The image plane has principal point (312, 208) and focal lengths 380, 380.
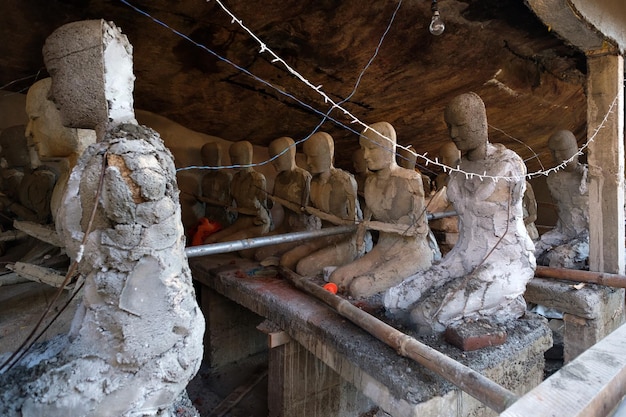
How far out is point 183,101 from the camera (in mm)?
5797

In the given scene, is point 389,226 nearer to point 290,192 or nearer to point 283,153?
point 290,192

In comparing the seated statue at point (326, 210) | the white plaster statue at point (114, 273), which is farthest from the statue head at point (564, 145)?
the white plaster statue at point (114, 273)

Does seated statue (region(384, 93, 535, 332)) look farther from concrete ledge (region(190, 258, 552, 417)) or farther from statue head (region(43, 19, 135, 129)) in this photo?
statue head (region(43, 19, 135, 129))

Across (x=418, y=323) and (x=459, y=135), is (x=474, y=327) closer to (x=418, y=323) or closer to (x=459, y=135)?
(x=418, y=323)

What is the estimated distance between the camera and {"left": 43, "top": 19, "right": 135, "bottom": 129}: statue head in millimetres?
1367

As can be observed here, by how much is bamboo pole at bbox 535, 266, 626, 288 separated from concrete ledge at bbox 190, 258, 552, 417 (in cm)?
122

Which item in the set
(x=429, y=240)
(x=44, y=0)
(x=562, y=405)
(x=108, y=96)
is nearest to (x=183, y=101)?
(x=44, y=0)

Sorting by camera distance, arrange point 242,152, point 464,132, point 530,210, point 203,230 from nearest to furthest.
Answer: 1. point 464,132
2. point 242,152
3. point 530,210
4. point 203,230

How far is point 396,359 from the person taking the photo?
229 cm

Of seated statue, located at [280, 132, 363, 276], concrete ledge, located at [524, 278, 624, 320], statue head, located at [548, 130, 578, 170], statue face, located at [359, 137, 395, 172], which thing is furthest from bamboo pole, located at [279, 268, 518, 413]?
statue head, located at [548, 130, 578, 170]

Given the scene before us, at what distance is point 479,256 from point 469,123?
3.32ft

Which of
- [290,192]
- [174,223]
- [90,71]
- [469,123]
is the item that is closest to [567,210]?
[469,123]

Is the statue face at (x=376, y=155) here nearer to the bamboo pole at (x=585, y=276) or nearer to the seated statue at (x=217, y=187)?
the bamboo pole at (x=585, y=276)

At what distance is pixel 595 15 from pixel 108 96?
165 inches
